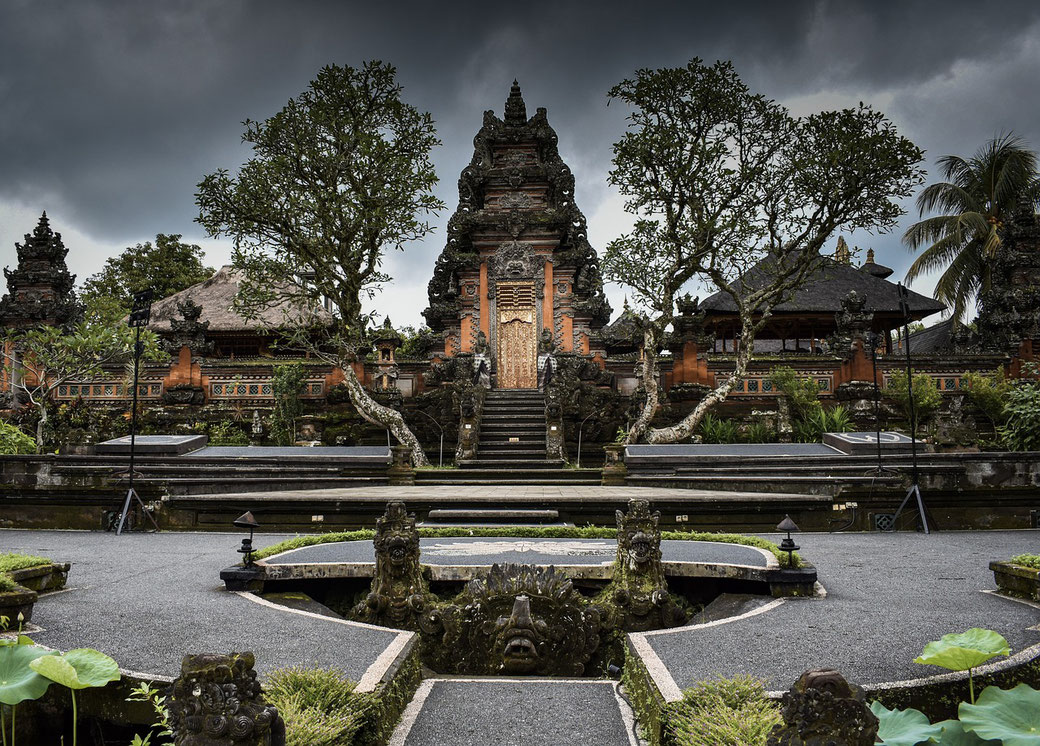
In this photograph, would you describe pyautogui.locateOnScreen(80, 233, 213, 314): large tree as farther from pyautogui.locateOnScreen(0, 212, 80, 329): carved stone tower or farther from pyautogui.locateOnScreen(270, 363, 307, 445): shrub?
pyautogui.locateOnScreen(270, 363, 307, 445): shrub

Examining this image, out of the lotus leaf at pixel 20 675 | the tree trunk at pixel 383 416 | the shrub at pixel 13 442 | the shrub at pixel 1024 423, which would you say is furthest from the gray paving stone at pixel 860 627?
the shrub at pixel 13 442

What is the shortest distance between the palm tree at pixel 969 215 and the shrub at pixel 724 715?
2605cm

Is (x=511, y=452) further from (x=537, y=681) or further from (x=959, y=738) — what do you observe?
(x=959, y=738)

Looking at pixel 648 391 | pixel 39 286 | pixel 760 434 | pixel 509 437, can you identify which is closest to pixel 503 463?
pixel 509 437

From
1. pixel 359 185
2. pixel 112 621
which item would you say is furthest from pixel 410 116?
pixel 112 621

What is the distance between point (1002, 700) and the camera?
89.3 inches

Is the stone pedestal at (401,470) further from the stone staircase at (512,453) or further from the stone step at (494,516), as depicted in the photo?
the stone step at (494,516)

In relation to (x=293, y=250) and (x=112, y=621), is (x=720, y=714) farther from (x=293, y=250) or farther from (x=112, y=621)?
(x=293, y=250)

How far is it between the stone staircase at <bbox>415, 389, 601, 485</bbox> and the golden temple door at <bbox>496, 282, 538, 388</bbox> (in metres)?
1.83

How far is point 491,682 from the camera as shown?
14.0 ft

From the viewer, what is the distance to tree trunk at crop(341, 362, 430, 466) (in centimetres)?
1525

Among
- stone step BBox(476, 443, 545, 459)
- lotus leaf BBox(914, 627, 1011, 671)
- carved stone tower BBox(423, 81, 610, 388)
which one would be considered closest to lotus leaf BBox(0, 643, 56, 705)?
lotus leaf BBox(914, 627, 1011, 671)

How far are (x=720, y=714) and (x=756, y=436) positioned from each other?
1393 centimetres

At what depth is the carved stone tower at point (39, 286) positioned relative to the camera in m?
21.1
